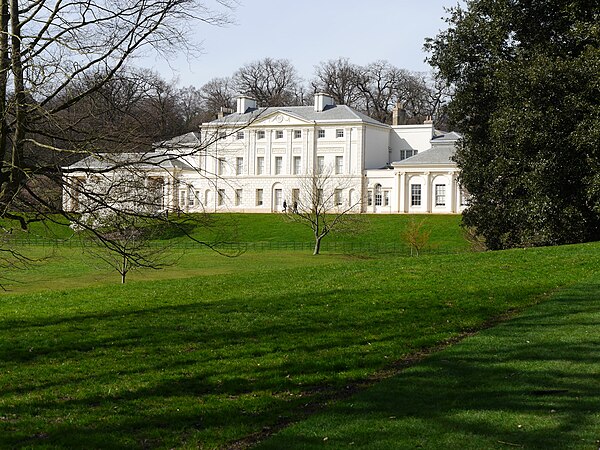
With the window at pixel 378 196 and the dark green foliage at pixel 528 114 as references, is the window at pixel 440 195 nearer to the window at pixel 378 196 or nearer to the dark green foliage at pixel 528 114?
the window at pixel 378 196

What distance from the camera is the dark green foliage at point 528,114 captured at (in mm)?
29234

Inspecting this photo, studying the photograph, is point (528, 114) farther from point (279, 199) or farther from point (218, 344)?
point (279, 199)

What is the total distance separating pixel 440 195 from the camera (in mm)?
72375

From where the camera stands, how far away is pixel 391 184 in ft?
250

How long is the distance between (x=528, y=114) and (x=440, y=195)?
4283 centimetres

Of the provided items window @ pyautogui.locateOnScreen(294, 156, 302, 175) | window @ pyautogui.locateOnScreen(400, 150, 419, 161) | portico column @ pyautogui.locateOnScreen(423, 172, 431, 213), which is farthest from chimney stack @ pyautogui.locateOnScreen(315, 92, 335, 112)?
portico column @ pyautogui.locateOnScreen(423, 172, 431, 213)

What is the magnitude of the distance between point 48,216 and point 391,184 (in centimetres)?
6656

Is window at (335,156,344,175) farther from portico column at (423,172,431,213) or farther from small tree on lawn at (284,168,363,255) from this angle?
portico column at (423,172,431,213)

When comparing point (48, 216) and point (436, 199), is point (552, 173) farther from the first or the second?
point (436, 199)

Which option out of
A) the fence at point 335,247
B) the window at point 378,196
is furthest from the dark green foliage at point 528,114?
the window at point 378,196

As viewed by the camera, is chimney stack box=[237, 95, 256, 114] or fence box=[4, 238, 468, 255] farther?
chimney stack box=[237, 95, 256, 114]

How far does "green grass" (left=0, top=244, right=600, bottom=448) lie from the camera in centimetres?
786

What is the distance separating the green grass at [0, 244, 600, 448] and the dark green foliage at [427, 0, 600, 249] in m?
9.77

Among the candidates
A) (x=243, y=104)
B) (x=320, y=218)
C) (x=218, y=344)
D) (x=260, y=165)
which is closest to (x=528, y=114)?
(x=218, y=344)
